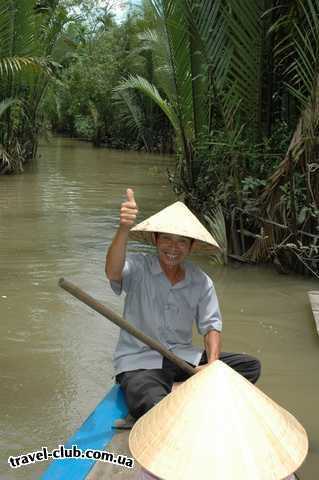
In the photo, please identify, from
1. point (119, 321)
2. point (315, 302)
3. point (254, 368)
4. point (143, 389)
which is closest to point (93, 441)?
point (143, 389)

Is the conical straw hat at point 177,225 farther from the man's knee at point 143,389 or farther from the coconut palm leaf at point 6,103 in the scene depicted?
the coconut palm leaf at point 6,103

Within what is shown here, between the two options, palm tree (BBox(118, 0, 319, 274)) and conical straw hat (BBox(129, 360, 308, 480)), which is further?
palm tree (BBox(118, 0, 319, 274))

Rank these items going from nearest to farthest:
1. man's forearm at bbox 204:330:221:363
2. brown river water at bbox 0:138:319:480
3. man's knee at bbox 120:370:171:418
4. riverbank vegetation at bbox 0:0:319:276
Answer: man's knee at bbox 120:370:171:418 < man's forearm at bbox 204:330:221:363 < brown river water at bbox 0:138:319:480 < riverbank vegetation at bbox 0:0:319:276

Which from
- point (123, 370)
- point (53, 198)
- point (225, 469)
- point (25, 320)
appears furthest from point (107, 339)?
point (53, 198)

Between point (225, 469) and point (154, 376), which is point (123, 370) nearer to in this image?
point (154, 376)

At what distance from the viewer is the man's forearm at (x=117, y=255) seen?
2.79 m

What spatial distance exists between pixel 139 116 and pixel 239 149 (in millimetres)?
18576

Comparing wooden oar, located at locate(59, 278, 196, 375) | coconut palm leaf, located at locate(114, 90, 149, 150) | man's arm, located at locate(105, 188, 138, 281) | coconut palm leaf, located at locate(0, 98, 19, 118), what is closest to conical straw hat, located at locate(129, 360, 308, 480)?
wooden oar, located at locate(59, 278, 196, 375)

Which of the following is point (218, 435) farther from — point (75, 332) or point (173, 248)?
point (75, 332)

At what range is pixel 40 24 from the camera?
43.5ft

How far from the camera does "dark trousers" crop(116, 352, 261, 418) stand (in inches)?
106

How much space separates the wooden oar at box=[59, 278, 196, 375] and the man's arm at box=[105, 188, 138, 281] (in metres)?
0.28

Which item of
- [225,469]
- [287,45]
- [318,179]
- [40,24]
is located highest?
[40,24]

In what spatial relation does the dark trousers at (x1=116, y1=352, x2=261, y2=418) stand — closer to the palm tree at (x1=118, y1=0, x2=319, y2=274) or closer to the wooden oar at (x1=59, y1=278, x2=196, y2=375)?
the wooden oar at (x1=59, y1=278, x2=196, y2=375)
